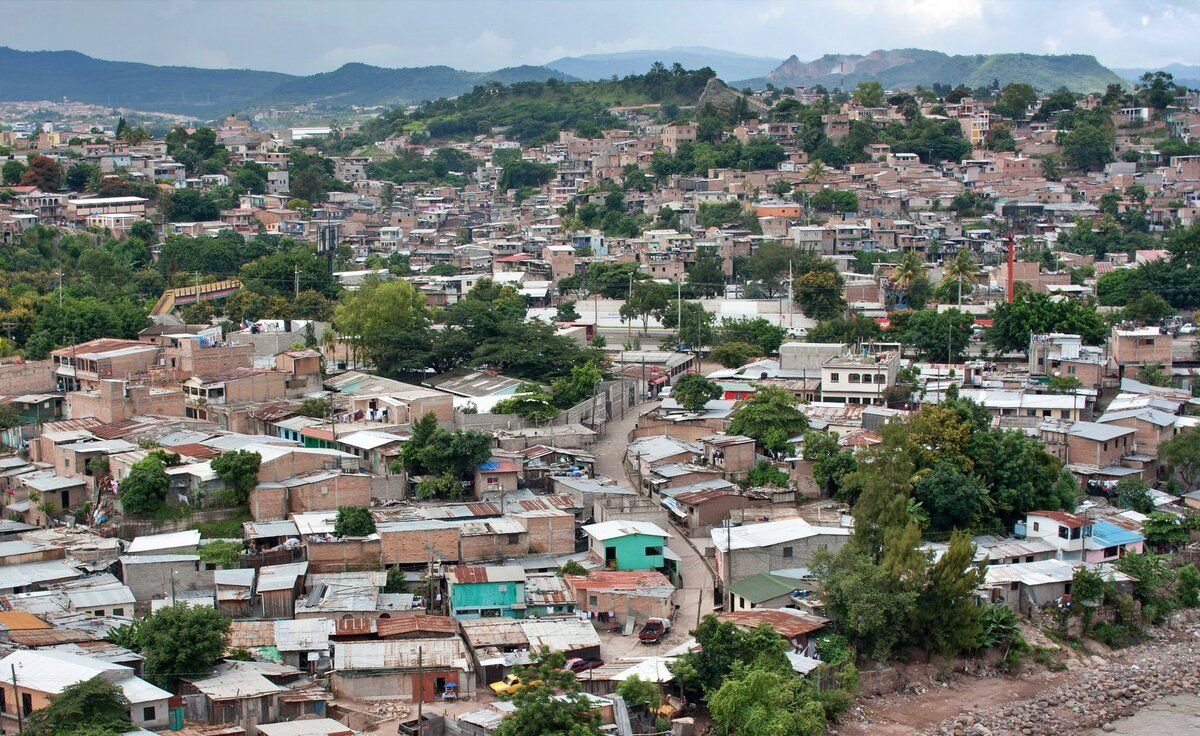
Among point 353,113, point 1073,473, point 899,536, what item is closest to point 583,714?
point 899,536

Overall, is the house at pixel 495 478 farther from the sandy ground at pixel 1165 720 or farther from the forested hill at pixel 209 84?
the forested hill at pixel 209 84

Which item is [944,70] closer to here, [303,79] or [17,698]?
[303,79]

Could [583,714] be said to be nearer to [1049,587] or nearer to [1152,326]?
[1049,587]

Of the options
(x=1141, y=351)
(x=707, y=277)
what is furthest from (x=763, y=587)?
(x=707, y=277)

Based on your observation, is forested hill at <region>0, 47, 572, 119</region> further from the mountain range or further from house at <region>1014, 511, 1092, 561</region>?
house at <region>1014, 511, 1092, 561</region>

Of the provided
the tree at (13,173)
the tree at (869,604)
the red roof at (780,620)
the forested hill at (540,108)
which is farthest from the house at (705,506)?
the forested hill at (540,108)

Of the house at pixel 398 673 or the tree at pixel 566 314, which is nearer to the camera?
the house at pixel 398 673
